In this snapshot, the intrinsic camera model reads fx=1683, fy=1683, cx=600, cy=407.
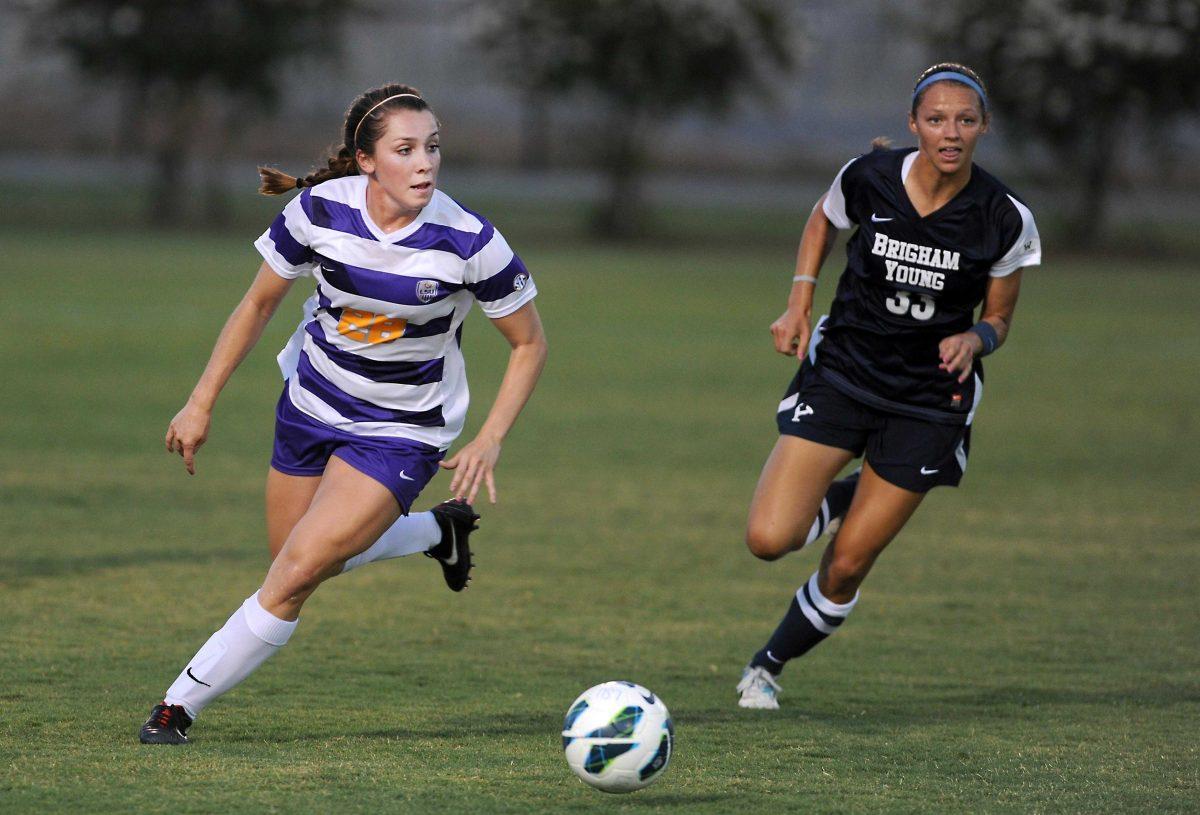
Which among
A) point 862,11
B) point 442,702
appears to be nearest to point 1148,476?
point 442,702

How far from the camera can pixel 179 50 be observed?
39062 mm

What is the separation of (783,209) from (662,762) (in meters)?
39.6

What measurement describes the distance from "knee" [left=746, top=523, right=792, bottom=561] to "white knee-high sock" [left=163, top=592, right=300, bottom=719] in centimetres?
166

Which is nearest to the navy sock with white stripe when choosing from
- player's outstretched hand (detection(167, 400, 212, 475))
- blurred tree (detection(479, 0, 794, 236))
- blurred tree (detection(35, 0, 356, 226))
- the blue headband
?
the blue headband

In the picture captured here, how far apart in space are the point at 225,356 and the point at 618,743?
5.29 feet

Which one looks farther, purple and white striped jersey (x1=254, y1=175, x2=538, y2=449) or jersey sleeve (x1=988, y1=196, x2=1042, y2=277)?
jersey sleeve (x1=988, y1=196, x2=1042, y2=277)

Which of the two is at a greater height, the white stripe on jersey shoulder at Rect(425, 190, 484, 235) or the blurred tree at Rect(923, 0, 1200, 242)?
the white stripe on jersey shoulder at Rect(425, 190, 484, 235)

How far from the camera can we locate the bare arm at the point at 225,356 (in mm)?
4809

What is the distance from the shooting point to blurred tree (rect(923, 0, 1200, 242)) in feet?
120

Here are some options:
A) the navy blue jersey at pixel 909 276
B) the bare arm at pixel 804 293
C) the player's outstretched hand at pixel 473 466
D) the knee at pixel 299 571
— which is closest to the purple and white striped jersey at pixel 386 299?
the player's outstretched hand at pixel 473 466

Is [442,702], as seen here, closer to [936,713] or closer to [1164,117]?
[936,713]

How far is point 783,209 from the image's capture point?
4328cm

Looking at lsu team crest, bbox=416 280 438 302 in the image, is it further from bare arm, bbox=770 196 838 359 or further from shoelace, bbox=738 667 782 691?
shoelace, bbox=738 667 782 691

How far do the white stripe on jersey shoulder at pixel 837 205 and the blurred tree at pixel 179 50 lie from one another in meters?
34.7
